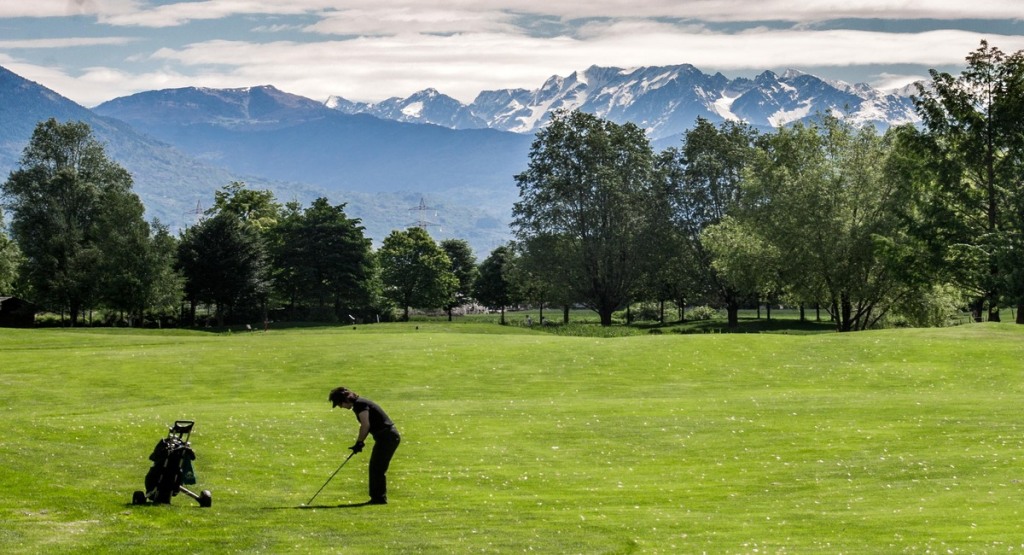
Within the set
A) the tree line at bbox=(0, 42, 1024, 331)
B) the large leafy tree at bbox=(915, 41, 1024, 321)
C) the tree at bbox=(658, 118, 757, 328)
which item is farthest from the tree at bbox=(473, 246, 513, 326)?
the large leafy tree at bbox=(915, 41, 1024, 321)

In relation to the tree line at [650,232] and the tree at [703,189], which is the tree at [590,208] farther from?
the tree at [703,189]

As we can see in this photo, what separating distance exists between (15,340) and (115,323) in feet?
184

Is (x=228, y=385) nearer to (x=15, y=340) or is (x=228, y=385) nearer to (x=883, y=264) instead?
(x=15, y=340)

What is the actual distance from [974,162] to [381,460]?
63.7 metres

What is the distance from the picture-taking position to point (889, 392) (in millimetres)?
44250

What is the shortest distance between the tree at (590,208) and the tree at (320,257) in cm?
2859

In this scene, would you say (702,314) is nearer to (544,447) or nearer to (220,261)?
(220,261)

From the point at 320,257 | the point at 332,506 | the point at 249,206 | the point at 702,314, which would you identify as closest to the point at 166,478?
the point at 332,506

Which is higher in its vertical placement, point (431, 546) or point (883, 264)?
point (883, 264)

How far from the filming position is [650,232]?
367ft

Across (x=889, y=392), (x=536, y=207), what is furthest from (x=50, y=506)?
(x=536, y=207)

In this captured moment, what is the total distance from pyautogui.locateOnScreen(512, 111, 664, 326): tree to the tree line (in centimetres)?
21

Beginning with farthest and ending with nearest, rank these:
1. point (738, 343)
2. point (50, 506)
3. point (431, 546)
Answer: point (738, 343)
point (50, 506)
point (431, 546)

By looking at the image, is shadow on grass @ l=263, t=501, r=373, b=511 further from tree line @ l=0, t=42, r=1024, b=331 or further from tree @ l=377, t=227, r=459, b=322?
tree @ l=377, t=227, r=459, b=322
